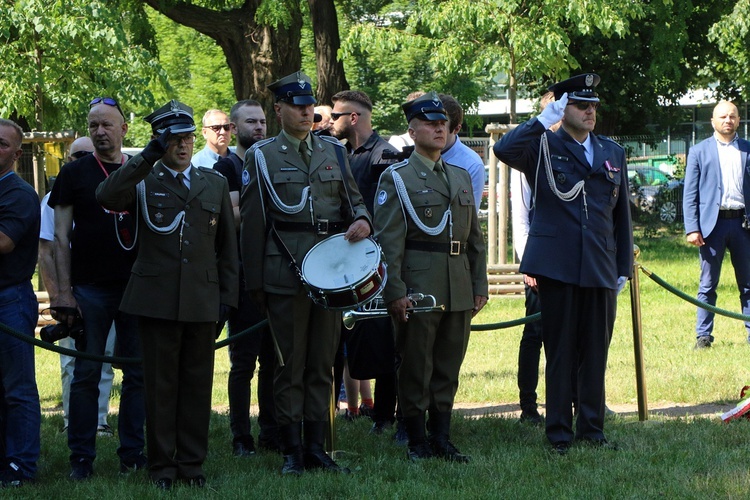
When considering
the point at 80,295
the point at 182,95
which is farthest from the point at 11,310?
the point at 182,95

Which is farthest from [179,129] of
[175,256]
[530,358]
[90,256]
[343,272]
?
[530,358]

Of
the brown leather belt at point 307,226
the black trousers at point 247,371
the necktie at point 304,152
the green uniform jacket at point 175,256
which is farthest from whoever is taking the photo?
the black trousers at point 247,371

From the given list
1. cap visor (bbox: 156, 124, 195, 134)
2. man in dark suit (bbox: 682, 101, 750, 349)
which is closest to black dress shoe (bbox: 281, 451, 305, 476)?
cap visor (bbox: 156, 124, 195, 134)

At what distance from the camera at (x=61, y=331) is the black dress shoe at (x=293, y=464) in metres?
1.40

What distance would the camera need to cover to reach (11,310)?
21.0ft

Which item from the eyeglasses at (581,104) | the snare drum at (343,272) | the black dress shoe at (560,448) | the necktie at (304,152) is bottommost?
the black dress shoe at (560,448)

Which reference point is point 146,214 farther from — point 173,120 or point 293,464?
point 293,464

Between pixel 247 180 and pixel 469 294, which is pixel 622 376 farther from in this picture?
pixel 247 180

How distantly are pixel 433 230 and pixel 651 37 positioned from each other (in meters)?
21.2

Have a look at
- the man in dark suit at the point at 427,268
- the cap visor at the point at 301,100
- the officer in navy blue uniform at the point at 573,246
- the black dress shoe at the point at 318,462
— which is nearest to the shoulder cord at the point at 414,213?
the man in dark suit at the point at 427,268

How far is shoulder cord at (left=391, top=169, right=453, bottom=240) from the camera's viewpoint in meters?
6.66

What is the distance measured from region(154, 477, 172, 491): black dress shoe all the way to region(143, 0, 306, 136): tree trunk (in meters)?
12.0

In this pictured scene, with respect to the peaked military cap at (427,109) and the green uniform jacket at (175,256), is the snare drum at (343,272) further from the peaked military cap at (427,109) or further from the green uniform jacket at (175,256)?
the peaked military cap at (427,109)

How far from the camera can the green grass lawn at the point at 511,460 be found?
6.01 m
